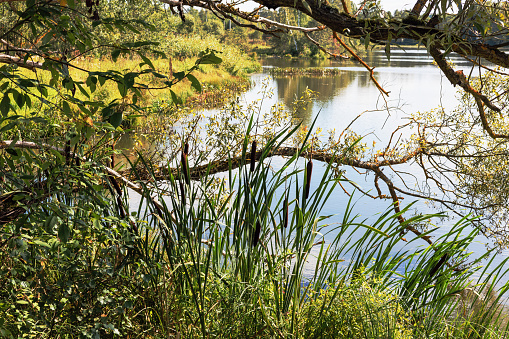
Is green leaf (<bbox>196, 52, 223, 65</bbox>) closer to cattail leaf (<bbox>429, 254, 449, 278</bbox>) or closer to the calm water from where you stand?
cattail leaf (<bbox>429, 254, 449, 278</bbox>)

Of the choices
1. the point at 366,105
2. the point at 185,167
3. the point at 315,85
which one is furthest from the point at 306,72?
the point at 185,167

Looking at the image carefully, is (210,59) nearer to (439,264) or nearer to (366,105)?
(439,264)

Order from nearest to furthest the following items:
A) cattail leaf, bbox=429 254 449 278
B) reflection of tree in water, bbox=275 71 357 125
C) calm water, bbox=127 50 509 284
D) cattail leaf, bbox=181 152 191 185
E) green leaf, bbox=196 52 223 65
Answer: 1. green leaf, bbox=196 52 223 65
2. cattail leaf, bbox=181 152 191 185
3. cattail leaf, bbox=429 254 449 278
4. calm water, bbox=127 50 509 284
5. reflection of tree in water, bbox=275 71 357 125

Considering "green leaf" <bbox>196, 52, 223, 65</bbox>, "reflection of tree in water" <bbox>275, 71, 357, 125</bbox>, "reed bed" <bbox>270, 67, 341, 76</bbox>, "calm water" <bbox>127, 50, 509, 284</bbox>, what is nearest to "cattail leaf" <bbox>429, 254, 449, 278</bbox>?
"green leaf" <bbox>196, 52, 223, 65</bbox>

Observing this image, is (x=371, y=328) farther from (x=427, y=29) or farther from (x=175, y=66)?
(x=175, y=66)

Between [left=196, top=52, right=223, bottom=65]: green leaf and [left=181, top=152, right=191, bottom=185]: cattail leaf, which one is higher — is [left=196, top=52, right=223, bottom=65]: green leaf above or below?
above

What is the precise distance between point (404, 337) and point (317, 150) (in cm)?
282

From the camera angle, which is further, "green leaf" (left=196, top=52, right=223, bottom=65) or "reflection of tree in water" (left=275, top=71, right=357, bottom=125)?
"reflection of tree in water" (left=275, top=71, right=357, bottom=125)

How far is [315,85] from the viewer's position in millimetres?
18656

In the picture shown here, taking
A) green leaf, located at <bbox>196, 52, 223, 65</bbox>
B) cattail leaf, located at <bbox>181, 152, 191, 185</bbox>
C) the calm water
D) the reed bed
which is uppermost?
green leaf, located at <bbox>196, 52, 223, 65</bbox>

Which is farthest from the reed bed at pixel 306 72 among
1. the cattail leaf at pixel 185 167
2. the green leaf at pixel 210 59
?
the green leaf at pixel 210 59

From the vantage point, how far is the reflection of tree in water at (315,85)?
576 inches

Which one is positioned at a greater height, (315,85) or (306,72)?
(306,72)

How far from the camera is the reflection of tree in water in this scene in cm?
1464
